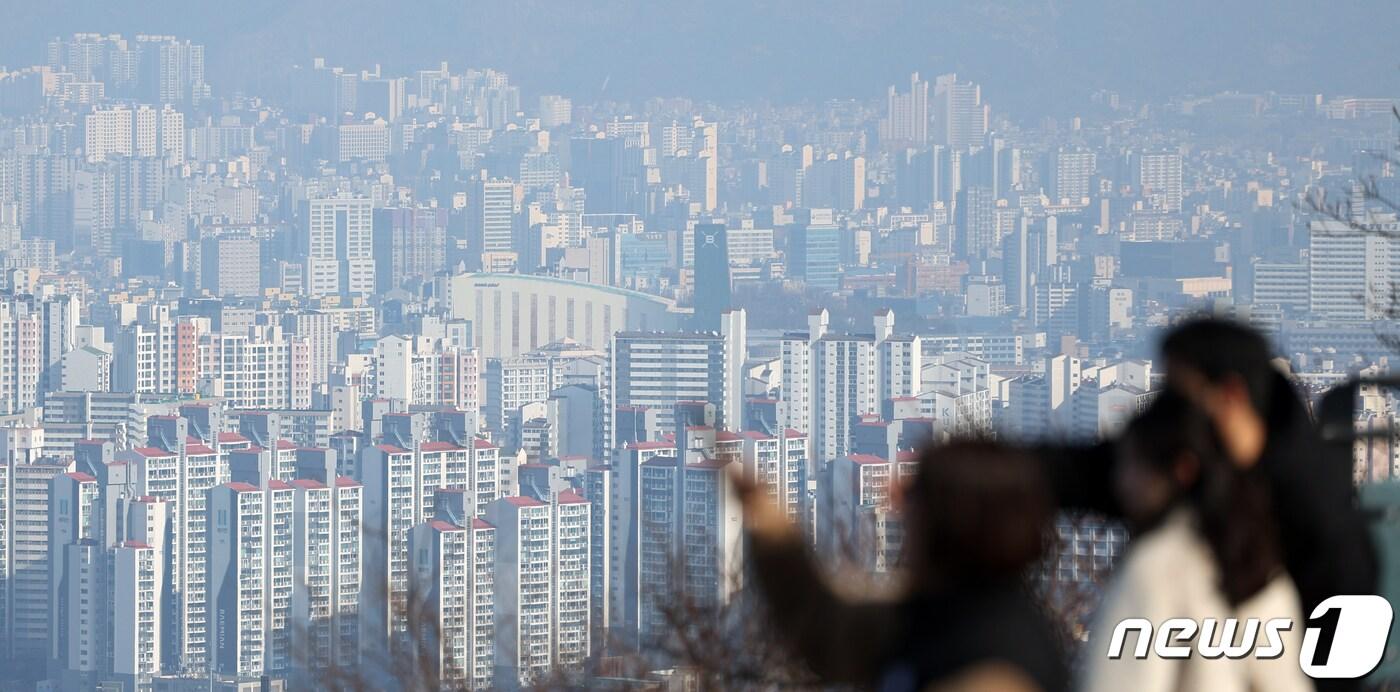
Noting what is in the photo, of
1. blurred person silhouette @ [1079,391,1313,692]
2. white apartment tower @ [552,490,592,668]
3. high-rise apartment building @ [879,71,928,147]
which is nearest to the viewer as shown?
blurred person silhouette @ [1079,391,1313,692]

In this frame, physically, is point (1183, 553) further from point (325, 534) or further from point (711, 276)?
point (711, 276)

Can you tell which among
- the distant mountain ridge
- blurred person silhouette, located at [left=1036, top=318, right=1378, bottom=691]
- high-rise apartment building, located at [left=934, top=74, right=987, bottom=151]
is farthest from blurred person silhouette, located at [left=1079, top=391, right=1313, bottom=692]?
high-rise apartment building, located at [left=934, top=74, right=987, bottom=151]

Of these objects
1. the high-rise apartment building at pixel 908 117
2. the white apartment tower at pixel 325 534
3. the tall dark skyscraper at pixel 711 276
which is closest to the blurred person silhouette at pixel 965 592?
the white apartment tower at pixel 325 534

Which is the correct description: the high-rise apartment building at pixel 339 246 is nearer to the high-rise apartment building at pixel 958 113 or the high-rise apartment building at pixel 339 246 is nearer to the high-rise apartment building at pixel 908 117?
the high-rise apartment building at pixel 908 117

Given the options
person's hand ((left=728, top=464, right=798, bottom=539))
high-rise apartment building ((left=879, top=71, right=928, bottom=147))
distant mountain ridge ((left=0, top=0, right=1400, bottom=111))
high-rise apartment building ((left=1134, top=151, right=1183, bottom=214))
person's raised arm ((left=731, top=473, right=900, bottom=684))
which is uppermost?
distant mountain ridge ((left=0, top=0, right=1400, bottom=111))

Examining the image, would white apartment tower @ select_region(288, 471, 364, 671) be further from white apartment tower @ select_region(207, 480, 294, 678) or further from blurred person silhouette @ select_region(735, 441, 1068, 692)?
blurred person silhouette @ select_region(735, 441, 1068, 692)

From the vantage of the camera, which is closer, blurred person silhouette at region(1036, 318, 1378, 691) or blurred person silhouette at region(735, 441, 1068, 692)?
blurred person silhouette at region(735, 441, 1068, 692)
